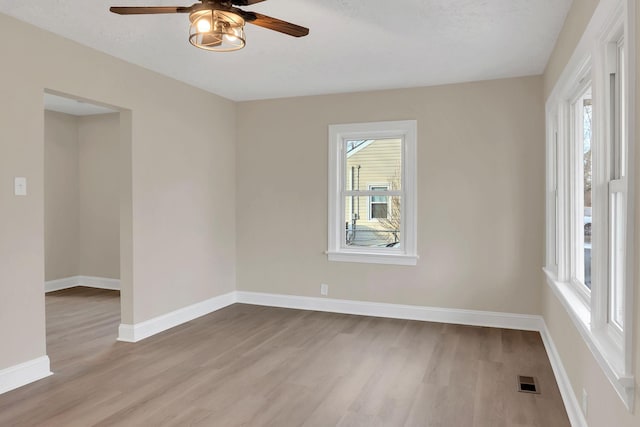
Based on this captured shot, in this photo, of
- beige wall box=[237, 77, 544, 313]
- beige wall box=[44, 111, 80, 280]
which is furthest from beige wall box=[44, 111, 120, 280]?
beige wall box=[237, 77, 544, 313]

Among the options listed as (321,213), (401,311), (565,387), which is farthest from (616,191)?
(321,213)

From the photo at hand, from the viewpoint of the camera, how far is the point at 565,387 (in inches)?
115

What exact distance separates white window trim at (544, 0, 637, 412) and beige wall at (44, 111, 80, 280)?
6.39 metres

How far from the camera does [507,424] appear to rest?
264 centimetres

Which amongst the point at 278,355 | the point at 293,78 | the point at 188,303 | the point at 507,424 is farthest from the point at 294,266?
the point at 507,424

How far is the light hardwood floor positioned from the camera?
2.74 m

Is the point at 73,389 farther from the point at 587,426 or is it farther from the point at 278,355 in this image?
the point at 587,426

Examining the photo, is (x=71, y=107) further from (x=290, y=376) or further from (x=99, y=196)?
(x=290, y=376)

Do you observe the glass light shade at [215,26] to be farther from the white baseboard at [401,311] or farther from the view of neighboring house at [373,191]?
the white baseboard at [401,311]

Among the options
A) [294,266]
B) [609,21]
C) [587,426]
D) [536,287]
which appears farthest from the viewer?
[294,266]

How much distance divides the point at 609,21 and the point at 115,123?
6.26 metres

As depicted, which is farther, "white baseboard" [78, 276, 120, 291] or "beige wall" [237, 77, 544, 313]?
"white baseboard" [78, 276, 120, 291]

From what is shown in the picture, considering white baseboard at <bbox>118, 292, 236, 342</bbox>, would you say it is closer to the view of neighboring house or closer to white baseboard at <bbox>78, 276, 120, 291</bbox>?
the view of neighboring house

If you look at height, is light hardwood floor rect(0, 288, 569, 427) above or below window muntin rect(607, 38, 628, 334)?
below
